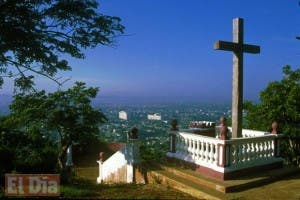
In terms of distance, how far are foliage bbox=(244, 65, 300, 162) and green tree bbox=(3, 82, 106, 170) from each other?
20.1 ft

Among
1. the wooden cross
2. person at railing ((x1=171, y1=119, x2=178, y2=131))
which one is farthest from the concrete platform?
the wooden cross

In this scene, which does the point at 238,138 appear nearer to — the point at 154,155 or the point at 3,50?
the point at 3,50

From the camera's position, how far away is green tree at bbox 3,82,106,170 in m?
11.0

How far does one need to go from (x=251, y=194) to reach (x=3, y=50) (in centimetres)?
631

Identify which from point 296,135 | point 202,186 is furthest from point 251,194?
point 296,135

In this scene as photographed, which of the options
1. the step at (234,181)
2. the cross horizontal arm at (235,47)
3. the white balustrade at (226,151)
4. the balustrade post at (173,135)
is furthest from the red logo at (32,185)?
the cross horizontal arm at (235,47)

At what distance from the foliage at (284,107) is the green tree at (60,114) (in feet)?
20.1

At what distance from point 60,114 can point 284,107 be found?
26.4 ft

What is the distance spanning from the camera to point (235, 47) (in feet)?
29.1

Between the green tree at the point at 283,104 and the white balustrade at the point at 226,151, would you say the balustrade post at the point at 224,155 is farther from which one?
the green tree at the point at 283,104

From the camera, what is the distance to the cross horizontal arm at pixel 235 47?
28.2 feet

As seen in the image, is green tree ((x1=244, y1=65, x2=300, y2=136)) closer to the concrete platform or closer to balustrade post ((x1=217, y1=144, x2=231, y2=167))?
the concrete platform

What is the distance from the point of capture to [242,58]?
8.98m

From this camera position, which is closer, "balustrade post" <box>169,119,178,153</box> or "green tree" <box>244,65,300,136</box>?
"balustrade post" <box>169,119,178,153</box>
